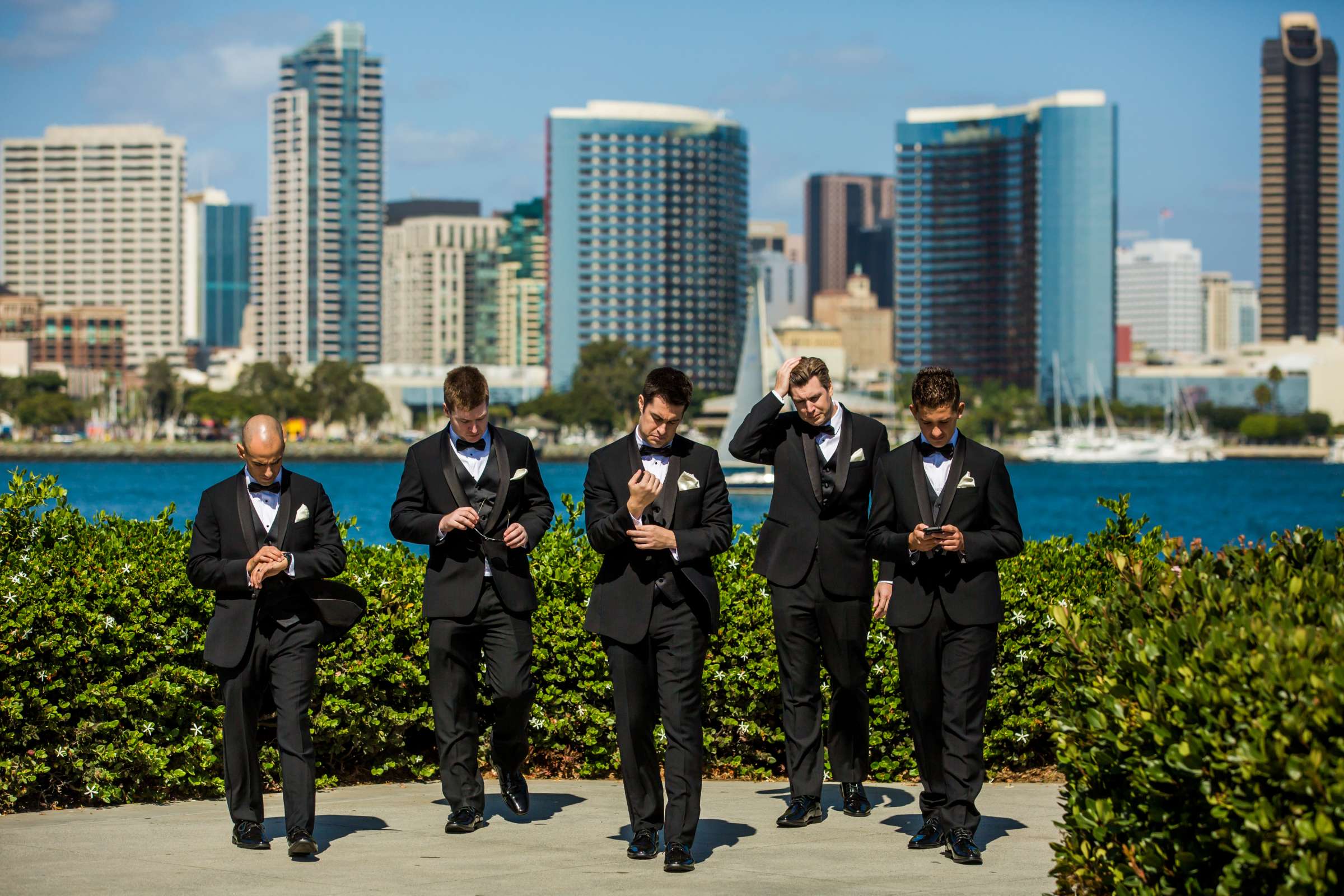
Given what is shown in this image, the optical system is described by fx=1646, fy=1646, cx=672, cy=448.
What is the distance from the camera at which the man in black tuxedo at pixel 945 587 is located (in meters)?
7.34

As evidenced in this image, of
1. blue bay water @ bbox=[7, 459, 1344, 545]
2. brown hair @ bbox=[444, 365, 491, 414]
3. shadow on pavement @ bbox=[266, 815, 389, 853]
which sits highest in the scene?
brown hair @ bbox=[444, 365, 491, 414]

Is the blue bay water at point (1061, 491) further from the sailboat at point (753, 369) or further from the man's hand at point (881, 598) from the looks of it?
the man's hand at point (881, 598)

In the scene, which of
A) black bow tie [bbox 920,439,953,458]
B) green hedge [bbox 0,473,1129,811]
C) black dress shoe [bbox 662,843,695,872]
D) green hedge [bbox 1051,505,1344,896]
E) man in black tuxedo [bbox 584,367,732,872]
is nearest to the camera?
green hedge [bbox 1051,505,1344,896]

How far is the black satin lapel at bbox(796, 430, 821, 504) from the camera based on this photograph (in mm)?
8023

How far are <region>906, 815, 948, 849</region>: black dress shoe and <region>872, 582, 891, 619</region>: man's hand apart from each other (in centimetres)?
96

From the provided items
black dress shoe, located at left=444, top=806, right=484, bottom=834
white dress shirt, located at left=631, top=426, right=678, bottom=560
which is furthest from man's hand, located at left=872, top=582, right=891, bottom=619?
black dress shoe, located at left=444, top=806, right=484, bottom=834

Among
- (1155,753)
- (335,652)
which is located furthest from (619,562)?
(1155,753)

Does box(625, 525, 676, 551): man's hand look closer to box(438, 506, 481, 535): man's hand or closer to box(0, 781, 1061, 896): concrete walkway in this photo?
box(438, 506, 481, 535): man's hand

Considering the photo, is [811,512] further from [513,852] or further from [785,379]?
[513,852]

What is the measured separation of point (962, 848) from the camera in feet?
23.5

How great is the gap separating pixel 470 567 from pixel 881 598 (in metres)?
1.95

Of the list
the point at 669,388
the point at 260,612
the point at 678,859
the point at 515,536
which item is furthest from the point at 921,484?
the point at 260,612

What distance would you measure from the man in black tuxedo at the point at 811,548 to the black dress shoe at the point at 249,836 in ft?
7.97

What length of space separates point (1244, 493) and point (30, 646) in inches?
4479
